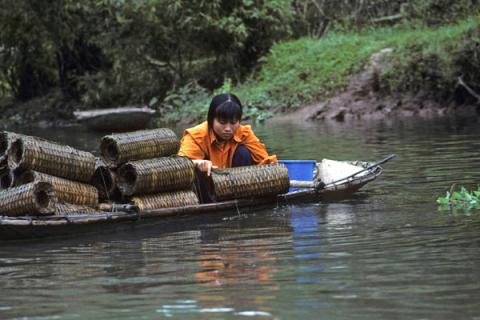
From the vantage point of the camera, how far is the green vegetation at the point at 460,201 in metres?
8.72

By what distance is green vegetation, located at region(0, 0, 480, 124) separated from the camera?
21.6 m

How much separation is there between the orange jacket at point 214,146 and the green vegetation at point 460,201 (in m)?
1.77

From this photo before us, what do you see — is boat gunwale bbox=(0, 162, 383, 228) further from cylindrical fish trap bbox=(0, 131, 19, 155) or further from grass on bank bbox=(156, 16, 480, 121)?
grass on bank bbox=(156, 16, 480, 121)

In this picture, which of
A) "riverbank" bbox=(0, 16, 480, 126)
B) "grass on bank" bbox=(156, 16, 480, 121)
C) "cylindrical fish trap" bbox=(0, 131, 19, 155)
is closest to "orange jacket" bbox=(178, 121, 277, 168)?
"cylindrical fish trap" bbox=(0, 131, 19, 155)

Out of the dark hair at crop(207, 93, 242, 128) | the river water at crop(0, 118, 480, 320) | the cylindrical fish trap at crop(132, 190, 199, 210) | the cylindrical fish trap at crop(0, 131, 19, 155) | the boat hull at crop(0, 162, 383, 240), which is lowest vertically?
the river water at crop(0, 118, 480, 320)

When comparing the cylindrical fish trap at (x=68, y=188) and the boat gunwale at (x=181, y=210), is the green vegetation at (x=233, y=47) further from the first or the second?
the cylindrical fish trap at (x=68, y=188)

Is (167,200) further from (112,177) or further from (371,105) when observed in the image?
(371,105)

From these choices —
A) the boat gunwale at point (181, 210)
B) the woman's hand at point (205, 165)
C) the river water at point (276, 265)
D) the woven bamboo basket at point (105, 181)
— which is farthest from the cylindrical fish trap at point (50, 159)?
the woman's hand at point (205, 165)

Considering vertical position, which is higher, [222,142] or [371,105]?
[371,105]

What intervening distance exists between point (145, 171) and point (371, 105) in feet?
45.5

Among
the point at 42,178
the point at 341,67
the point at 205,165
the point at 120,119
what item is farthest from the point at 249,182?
Result: the point at 120,119

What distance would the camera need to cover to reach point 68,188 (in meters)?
8.34

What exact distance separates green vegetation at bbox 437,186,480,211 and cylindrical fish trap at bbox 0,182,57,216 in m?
3.50

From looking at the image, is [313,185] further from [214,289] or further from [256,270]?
[214,289]
